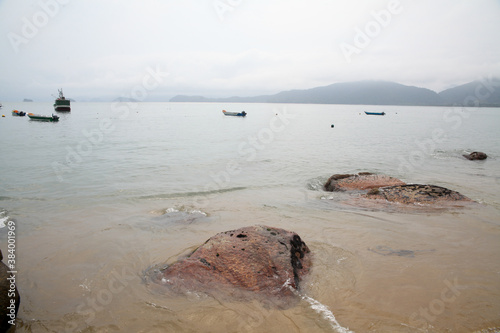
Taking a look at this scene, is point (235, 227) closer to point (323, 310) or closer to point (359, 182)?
point (323, 310)

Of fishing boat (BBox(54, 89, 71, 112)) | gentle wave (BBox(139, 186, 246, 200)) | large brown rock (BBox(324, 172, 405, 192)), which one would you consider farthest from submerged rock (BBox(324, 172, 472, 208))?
fishing boat (BBox(54, 89, 71, 112))

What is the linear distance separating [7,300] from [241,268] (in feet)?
11.2

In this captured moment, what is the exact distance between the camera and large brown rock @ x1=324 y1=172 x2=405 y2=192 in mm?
11219

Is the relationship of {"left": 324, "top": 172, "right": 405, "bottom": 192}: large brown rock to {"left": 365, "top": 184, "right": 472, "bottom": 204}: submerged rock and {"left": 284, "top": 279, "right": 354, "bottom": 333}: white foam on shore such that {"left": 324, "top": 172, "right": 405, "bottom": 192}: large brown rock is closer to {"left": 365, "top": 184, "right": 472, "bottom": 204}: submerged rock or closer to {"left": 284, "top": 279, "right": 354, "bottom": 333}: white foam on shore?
{"left": 365, "top": 184, "right": 472, "bottom": 204}: submerged rock

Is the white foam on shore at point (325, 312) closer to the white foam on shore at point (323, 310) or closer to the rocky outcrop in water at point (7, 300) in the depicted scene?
the white foam on shore at point (323, 310)

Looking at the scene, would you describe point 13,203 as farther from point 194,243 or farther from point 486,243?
point 486,243

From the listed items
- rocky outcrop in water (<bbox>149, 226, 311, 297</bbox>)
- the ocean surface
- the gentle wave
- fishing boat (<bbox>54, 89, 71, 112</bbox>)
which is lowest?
the gentle wave

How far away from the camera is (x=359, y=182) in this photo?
455 inches

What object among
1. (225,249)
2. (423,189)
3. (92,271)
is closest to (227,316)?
(225,249)

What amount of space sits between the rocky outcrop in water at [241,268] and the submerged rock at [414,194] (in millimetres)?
5580

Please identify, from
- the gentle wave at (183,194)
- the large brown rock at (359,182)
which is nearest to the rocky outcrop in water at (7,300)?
the gentle wave at (183,194)

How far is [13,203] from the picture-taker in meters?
9.92

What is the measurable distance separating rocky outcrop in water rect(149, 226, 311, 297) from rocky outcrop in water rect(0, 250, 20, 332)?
2.01 meters

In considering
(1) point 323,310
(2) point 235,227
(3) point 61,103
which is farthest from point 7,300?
(3) point 61,103
